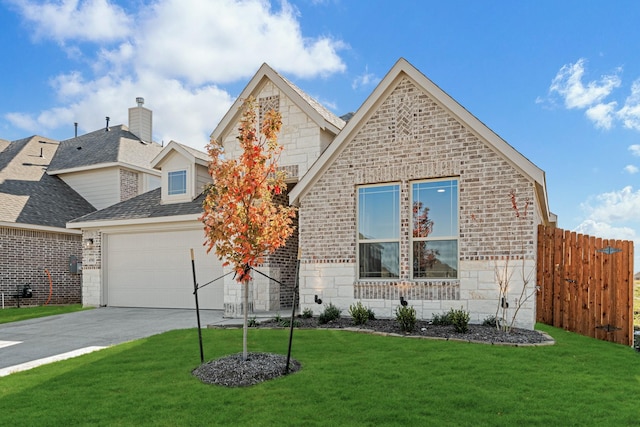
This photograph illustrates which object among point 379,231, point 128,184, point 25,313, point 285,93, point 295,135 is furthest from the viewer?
point 128,184

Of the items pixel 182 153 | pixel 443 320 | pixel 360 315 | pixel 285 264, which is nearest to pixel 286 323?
pixel 360 315

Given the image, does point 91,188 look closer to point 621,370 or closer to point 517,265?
point 517,265

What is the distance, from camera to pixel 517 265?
9.84 m

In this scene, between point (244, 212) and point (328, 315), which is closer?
point (244, 212)

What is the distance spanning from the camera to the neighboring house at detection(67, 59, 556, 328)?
33.1 feet

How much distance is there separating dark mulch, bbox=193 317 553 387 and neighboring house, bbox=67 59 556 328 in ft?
2.57

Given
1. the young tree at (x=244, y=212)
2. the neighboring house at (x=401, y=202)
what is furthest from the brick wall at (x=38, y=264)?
the young tree at (x=244, y=212)

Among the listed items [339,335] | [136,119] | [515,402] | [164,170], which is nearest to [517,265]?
[339,335]

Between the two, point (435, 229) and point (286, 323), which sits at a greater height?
point (435, 229)

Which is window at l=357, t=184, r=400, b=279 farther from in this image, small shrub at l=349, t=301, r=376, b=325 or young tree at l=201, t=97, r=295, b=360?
young tree at l=201, t=97, r=295, b=360

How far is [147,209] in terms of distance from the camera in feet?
55.3

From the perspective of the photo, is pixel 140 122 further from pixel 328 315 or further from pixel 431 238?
pixel 431 238

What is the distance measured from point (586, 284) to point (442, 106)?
4.92m

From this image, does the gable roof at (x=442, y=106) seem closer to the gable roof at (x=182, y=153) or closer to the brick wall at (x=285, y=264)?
the brick wall at (x=285, y=264)
